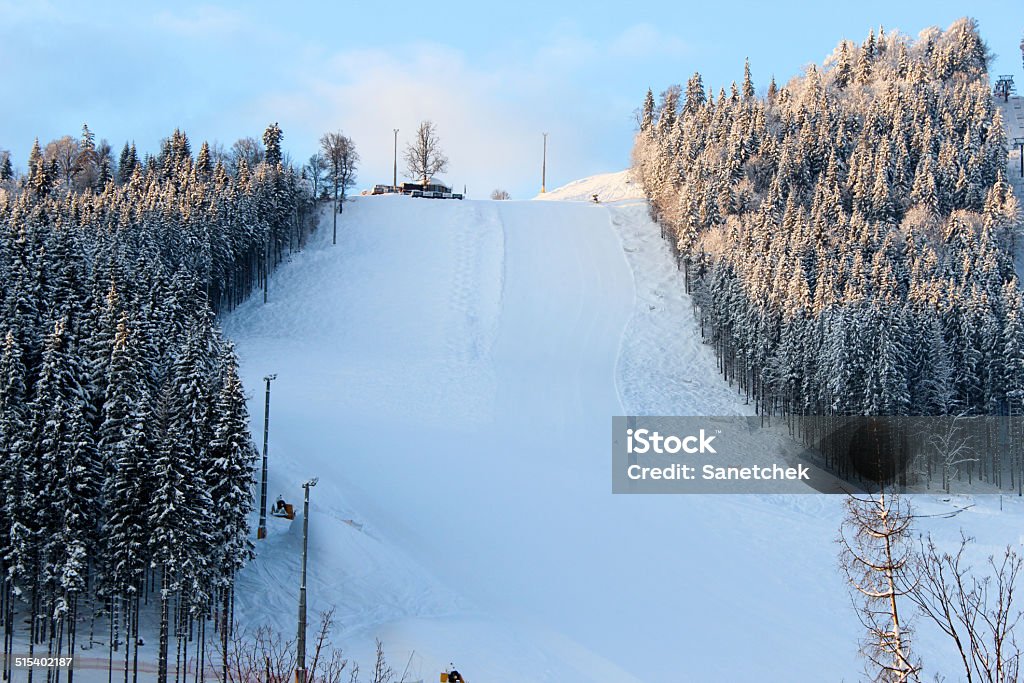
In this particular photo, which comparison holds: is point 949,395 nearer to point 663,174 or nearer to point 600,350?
point 600,350

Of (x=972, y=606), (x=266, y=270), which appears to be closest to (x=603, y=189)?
(x=266, y=270)

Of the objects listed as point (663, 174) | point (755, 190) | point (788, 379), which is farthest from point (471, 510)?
point (663, 174)

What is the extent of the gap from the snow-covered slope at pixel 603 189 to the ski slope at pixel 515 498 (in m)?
31.0

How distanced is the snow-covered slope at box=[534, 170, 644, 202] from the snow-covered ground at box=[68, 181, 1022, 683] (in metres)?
29.8

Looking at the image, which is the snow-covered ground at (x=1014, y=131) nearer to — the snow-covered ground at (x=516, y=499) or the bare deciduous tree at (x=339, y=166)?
the snow-covered ground at (x=516, y=499)

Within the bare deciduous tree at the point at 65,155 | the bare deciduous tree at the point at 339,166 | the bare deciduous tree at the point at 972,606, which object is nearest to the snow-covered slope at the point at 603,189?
the bare deciduous tree at the point at 339,166

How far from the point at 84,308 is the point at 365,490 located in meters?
14.9

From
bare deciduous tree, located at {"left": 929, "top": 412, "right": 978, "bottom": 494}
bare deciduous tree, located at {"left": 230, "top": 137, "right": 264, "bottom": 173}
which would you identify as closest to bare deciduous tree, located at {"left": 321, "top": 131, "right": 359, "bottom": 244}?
bare deciduous tree, located at {"left": 230, "top": 137, "right": 264, "bottom": 173}

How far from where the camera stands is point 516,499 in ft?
152

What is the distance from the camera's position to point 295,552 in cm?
3641

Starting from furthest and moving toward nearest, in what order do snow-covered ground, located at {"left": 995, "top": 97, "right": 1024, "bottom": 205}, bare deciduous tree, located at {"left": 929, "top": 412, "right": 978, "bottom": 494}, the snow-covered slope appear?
the snow-covered slope
snow-covered ground, located at {"left": 995, "top": 97, "right": 1024, "bottom": 205}
bare deciduous tree, located at {"left": 929, "top": 412, "right": 978, "bottom": 494}

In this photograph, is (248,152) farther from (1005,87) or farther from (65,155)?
(1005,87)

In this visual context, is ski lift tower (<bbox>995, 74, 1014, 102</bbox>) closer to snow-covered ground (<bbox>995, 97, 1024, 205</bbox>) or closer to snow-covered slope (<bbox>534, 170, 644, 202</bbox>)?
snow-covered ground (<bbox>995, 97, 1024, 205</bbox>)

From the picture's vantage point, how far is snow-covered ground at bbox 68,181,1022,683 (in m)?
32.2
